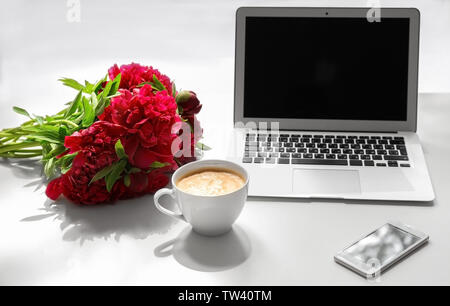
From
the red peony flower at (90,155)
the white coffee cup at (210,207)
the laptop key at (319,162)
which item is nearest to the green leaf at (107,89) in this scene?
the red peony flower at (90,155)

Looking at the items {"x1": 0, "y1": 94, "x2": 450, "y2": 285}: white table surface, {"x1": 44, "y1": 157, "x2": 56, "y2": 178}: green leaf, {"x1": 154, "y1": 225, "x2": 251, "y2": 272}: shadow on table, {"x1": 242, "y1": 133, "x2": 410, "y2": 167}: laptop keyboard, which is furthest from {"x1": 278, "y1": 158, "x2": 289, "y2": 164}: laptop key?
{"x1": 44, "y1": 157, "x2": 56, "y2": 178}: green leaf

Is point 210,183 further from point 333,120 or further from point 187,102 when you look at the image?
point 333,120

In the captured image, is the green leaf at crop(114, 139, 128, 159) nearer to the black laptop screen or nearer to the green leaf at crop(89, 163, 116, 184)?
the green leaf at crop(89, 163, 116, 184)

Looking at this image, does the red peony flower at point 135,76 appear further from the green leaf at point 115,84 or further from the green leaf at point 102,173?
the green leaf at point 102,173

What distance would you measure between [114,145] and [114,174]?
0.05 metres

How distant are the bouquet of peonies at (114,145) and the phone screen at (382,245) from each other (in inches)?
14.6

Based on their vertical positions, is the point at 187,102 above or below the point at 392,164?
above

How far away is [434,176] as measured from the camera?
117cm

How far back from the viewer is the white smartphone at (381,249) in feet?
2.94

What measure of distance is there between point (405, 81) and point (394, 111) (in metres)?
0.07

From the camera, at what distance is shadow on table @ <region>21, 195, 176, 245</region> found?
101 centimetres

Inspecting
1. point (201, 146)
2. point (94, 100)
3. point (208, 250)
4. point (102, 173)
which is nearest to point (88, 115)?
point (94, 100)

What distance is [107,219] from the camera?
3.44 ft

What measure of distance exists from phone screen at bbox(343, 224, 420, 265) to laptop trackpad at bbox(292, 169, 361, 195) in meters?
0.14
